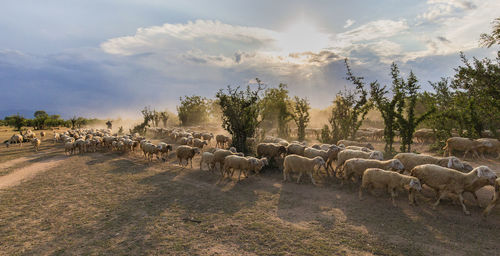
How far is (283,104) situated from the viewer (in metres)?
33.5

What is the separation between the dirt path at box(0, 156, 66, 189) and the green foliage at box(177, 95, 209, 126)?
3342 cm

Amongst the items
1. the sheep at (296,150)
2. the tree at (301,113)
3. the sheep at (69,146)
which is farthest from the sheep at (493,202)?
the sheep at (69,146)

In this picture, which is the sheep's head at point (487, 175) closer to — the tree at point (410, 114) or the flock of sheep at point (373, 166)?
the flock of sheep at point (373, 166)

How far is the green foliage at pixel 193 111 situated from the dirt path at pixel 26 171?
33.4 meters

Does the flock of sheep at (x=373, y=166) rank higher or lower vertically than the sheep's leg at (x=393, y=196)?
higher

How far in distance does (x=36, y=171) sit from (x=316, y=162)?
16828 mm

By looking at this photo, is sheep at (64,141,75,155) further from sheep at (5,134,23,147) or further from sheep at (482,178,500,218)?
sheep at (482,178,500,218)

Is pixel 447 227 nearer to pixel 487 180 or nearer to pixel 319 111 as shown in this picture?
pixel 487 180

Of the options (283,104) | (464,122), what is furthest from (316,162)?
(283,104)

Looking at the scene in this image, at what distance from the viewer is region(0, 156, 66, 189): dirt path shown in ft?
42.0

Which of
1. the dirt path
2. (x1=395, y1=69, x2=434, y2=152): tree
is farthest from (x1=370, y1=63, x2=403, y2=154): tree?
the dirt path

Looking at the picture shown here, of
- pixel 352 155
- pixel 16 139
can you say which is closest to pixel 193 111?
pixel 16 139

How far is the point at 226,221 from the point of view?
25.6 feet

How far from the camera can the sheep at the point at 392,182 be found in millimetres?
8531
